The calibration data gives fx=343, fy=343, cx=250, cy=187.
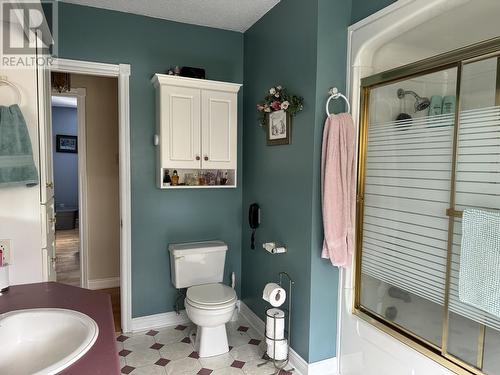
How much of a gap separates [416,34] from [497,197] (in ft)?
3.44

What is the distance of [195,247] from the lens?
9.71 ft

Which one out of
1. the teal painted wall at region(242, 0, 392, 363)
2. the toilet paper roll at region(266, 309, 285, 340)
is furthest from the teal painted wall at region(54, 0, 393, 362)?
the toilet paper roll at region(266, 309, 285, 340)

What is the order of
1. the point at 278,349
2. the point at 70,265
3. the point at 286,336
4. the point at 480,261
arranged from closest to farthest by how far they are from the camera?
the point at 480,261 → the point at 278,349 → the point at 286,336 → the point at 70,265

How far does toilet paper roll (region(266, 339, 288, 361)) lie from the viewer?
243 centimetres

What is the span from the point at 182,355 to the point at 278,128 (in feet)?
6.17

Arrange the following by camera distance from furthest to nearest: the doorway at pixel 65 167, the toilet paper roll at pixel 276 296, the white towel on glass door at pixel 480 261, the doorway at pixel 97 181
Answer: the doorway at pixel 65 167, the doorway at pixel 97 181, the toilet paper roll at pixel 276 296, the white towel on glass door at pixel 480 261

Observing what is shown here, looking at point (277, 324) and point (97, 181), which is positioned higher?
point (97, 181)

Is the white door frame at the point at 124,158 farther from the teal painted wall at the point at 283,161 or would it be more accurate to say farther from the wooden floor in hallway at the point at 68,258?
the wooden floor in hallway at the point at 68,258

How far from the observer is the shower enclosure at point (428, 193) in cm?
161

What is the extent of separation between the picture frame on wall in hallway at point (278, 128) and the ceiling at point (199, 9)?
0.85 meters

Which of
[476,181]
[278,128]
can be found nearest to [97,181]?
[278,128]

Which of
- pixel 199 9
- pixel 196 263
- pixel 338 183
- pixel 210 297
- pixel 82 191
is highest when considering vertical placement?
pixel 199 9

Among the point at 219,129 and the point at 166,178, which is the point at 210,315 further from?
the point at 219,129

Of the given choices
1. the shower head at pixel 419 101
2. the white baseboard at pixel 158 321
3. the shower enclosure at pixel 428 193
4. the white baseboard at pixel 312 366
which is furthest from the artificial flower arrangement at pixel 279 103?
the white baseboard at pixel 158 321
